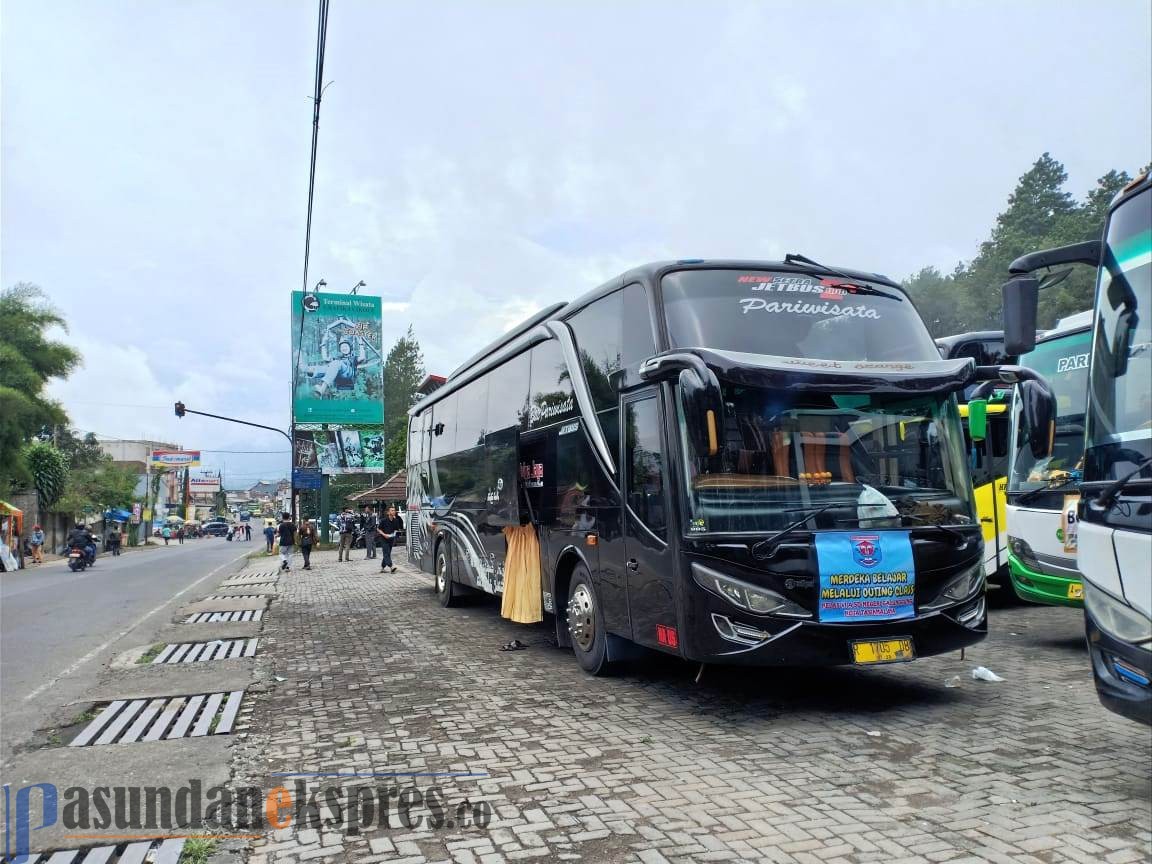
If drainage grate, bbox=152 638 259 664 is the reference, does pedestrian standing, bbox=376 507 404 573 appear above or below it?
above

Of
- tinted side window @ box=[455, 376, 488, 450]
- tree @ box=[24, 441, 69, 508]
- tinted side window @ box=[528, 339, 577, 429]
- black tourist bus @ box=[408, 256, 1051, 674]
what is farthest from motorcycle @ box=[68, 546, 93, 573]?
black tourist bus @ box=[408, 256, 1051, 674]

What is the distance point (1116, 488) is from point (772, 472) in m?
2.37

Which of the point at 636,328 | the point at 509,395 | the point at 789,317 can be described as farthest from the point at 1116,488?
the point at 509,395

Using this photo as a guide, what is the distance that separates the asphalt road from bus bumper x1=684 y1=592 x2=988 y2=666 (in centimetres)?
504

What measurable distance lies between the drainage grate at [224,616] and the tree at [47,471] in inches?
1659

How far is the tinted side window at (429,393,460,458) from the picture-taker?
44.1 feet

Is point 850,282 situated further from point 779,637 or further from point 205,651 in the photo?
point 205,651

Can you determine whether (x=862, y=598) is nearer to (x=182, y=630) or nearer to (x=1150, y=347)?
(x=1150, y=347)

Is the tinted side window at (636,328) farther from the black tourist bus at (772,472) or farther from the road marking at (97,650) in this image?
the road marking at (97,650)

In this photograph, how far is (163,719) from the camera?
6855mm

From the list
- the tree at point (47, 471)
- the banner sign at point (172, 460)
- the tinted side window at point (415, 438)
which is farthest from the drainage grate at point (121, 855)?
the banner sign at point (172, 460)

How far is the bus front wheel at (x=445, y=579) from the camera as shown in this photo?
539 inches

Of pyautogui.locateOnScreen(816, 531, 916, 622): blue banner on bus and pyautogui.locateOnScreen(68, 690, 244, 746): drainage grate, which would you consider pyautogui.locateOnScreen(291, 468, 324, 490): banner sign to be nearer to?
pyautogui.locateOnScreen(68, 690, 244, 746): drainage grate

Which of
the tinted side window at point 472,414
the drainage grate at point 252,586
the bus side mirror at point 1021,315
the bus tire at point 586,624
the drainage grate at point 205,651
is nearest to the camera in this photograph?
the bus side mirror at point 1021,315
